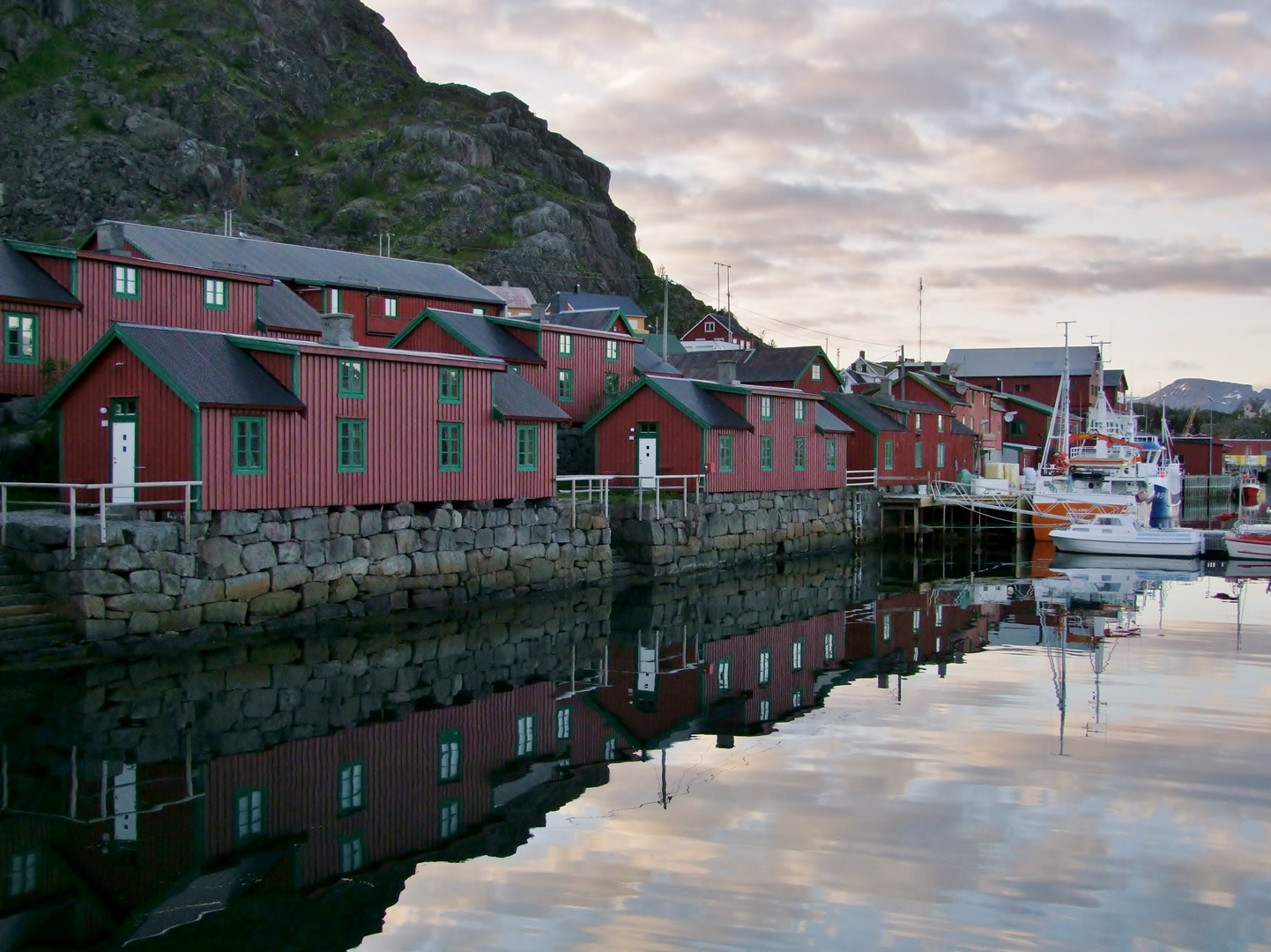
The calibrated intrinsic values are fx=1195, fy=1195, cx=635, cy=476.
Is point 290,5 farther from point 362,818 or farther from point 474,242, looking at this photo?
point 362,818

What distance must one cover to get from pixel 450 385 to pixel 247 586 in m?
7.87

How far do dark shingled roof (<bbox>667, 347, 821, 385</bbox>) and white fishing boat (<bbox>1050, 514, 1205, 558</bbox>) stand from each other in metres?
13.6

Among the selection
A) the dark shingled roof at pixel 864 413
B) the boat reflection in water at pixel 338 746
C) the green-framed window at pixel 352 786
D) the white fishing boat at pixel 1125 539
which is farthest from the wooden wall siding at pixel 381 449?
the white fishing boat at pixel 1125 539

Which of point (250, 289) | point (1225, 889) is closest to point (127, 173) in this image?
point (250, 289)

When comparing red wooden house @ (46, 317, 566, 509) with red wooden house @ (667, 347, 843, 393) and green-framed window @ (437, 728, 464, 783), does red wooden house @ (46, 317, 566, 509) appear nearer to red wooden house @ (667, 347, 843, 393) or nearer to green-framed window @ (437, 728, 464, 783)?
green-framed window @ (437, 728, 464, 783)

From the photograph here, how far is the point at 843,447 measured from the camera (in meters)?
48.9

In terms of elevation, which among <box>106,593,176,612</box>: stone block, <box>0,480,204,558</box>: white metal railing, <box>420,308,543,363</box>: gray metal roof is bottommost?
<box>106,593,176,612</box>: stone block

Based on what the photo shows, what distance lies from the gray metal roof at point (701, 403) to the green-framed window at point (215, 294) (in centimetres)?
1327

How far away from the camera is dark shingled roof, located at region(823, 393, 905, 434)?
5238 centimetres

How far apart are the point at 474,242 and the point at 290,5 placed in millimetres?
41352

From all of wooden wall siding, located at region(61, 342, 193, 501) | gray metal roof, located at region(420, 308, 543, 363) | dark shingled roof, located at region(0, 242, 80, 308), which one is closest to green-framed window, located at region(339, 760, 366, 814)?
wooden wall siding, located at region(61, 342, 193, 501)

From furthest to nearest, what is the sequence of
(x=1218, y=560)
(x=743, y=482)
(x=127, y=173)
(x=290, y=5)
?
(x=290, y=5), (x=127, y=173), (x=1218, y=560), (x=743, y=482)

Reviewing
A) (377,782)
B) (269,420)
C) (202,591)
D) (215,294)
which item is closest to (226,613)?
(202,591)

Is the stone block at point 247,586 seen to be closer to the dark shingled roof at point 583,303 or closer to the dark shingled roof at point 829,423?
the dark shingled roof at point 829,423
